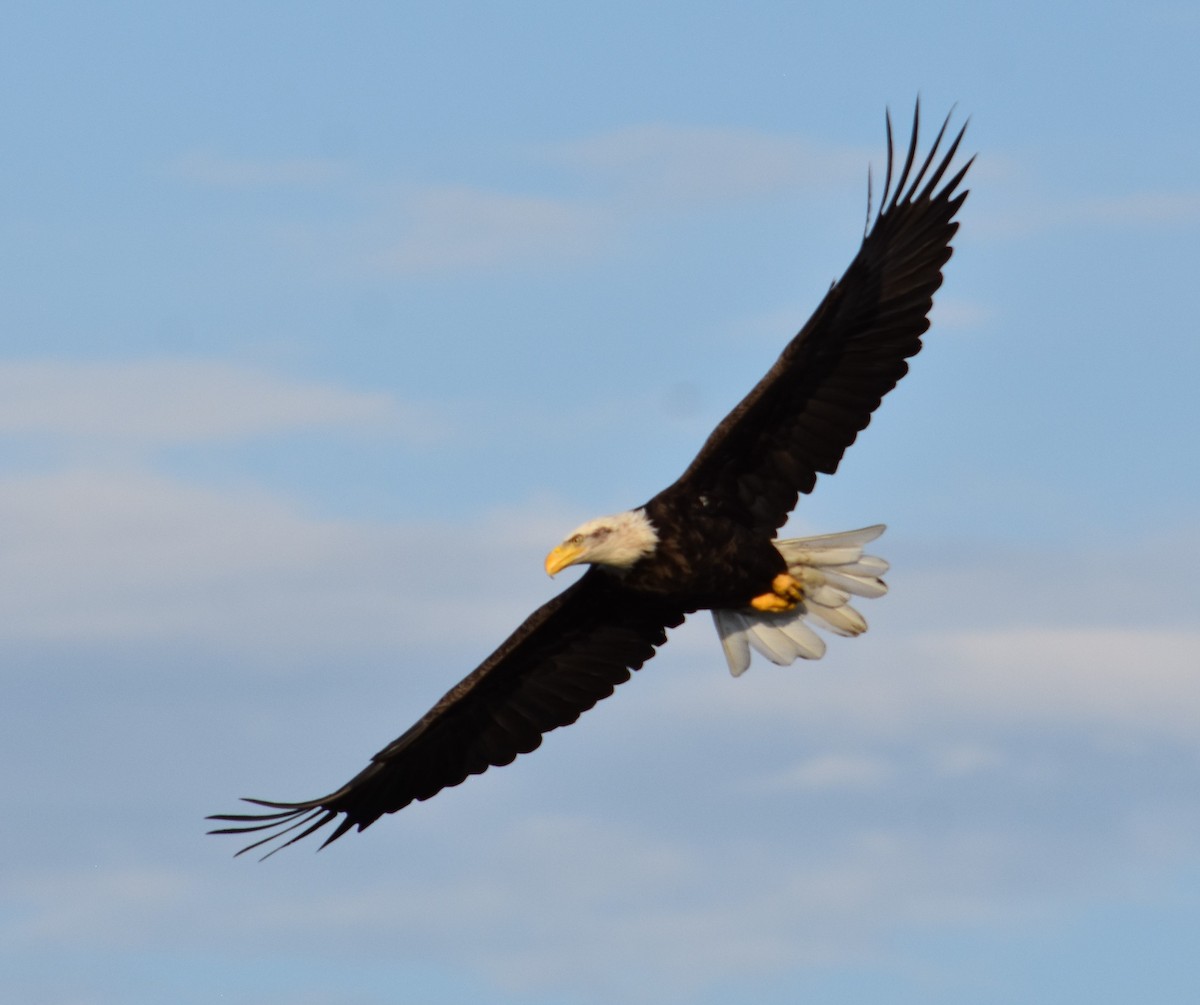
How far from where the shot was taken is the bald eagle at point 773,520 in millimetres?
14039

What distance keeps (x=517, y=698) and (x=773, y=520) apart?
189 cm

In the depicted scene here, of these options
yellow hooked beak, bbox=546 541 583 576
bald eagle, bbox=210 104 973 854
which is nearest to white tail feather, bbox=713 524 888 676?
bald eagle, bbox=210 104 973 854

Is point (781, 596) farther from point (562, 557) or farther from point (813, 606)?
point (562, 557)

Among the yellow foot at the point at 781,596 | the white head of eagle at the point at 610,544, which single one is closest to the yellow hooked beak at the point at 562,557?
the white head of eagle at the point at 610,544

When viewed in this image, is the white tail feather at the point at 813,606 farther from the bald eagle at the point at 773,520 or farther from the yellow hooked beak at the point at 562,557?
the yellow hooked beak at the point at 562,557

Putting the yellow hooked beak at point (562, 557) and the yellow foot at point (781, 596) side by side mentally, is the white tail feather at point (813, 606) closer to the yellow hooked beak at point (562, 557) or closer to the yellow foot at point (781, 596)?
the yellow foot at point (781, 596)

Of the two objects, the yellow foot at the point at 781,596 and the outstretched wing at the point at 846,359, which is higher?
the outstretched wing at the point at 846,359

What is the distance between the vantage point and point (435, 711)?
14945 millimetres

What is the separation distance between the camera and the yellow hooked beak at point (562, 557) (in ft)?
46.1

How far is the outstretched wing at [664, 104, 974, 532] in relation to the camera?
46.0ft

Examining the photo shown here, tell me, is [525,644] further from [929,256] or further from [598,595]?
[929,256]

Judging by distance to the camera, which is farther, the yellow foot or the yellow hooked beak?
the yellow foot

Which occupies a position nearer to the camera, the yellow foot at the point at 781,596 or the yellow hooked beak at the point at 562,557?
the yellow hooked beak at the point at 562,557

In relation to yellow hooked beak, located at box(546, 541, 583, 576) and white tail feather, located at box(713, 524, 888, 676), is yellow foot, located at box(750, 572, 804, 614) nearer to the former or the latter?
white tail feather, located at box(713, 524, 888, 676)
